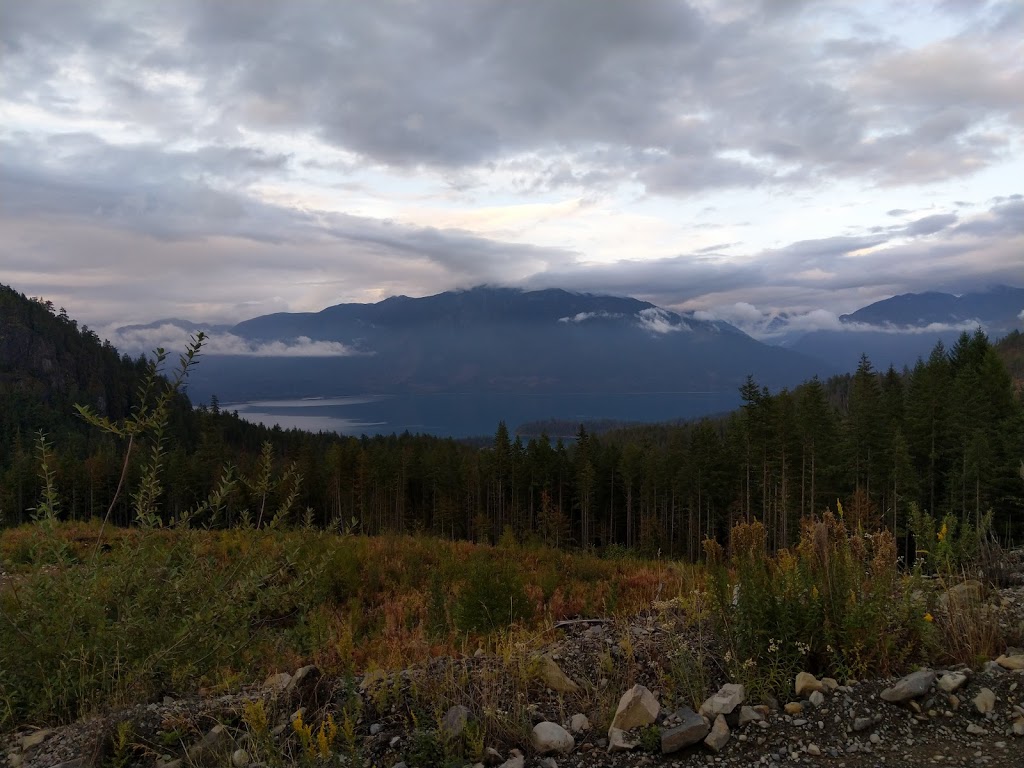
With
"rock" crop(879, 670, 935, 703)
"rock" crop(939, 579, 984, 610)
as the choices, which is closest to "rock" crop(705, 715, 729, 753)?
"rock" crop(879, 670, 935, 703)

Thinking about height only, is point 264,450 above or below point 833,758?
above

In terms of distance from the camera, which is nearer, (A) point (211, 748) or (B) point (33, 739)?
(A) point (211, 748)

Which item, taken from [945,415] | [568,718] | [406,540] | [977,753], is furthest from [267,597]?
[945,415]

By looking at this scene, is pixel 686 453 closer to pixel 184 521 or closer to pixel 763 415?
pixel 763 415

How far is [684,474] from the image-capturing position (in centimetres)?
4600

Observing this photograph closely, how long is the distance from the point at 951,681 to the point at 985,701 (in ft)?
0.58

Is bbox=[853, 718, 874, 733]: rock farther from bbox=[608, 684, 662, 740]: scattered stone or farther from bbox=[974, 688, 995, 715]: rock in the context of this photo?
bbox=[608, 684, 662, 740]: scattered stone

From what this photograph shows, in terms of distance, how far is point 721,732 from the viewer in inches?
135

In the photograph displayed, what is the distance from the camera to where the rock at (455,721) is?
3486 mm

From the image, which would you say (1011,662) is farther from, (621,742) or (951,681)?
(621,742)

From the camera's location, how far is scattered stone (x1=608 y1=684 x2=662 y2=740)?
11.9 ft

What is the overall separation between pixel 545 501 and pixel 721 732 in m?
45.7

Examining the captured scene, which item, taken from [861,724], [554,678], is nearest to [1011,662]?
[861,724]

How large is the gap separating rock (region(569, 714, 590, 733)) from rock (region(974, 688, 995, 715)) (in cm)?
237
